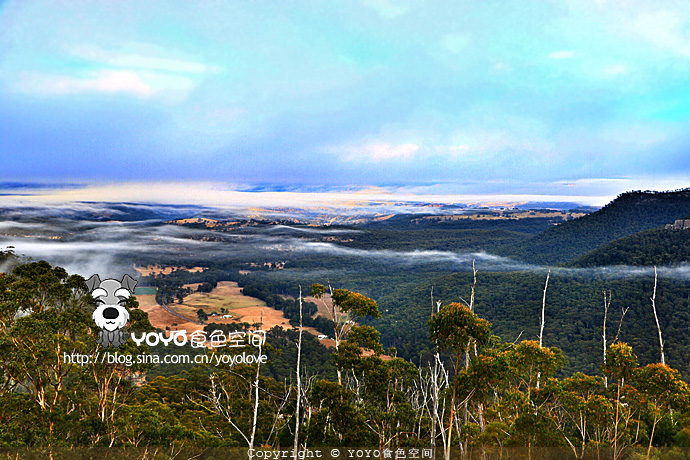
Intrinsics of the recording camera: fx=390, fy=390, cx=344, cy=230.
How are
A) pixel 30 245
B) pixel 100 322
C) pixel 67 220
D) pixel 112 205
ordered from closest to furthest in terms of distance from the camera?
1. pixel 100 322
2. pixel 30 245
3. pixel 67 220
4. pixel 112 205

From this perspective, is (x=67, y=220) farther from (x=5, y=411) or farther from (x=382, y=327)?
(x=5, y=411)

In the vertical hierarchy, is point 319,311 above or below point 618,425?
below

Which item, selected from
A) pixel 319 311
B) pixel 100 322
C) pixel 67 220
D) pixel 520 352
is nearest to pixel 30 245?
pixel 67 220

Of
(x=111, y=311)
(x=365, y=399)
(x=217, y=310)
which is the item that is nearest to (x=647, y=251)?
(x=217, y=310)

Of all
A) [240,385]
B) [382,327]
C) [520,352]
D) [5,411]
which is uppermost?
[520,352]

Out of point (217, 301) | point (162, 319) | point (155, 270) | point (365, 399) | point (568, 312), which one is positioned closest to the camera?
point (365, 399)

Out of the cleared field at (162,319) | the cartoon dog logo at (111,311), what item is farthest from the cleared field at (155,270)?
the cartoon dog logo at (111,311)

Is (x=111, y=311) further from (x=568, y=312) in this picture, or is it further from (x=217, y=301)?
(x=568, y=312)

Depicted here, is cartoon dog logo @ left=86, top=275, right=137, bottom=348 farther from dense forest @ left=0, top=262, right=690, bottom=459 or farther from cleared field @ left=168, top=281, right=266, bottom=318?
cleared field @ left=168, top=281, right=266, bottom=318
